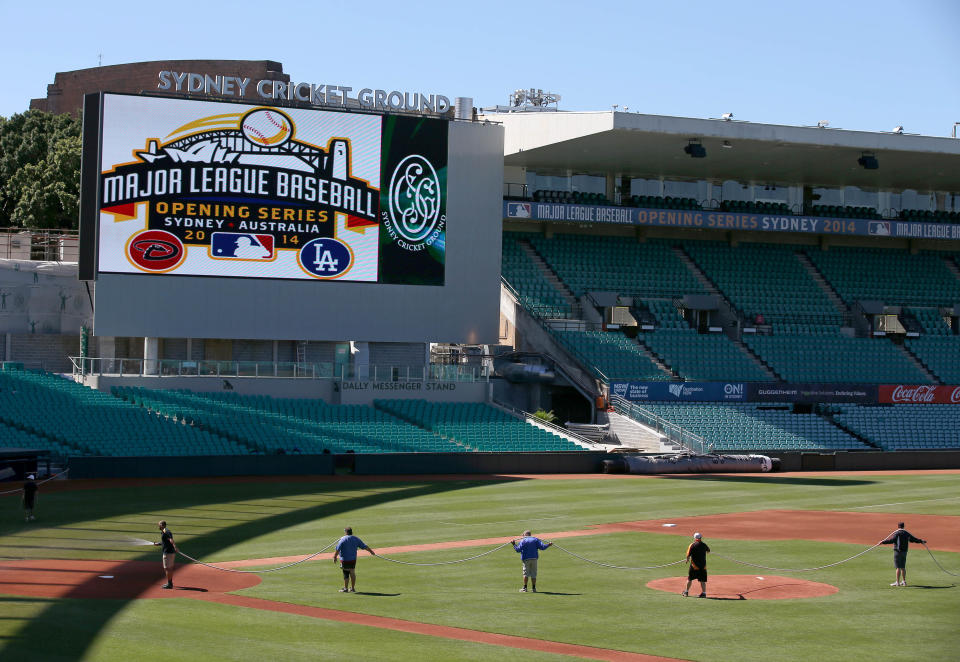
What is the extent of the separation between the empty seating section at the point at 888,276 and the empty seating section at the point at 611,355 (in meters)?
15.2

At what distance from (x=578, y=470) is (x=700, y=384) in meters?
11.7

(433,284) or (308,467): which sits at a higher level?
(433,284)

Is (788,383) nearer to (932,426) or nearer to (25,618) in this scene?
(932,426)

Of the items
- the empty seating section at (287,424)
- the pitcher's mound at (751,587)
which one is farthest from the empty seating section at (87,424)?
the pitcher's mound at (751,587)

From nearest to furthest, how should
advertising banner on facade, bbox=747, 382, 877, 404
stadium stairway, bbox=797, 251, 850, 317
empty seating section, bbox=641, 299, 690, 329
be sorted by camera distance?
advertising banner on facade, bbox=747, 382, 877, 404 → empty seating section, bbox=641, 299, 690, 329 → stadium stairway, bbox=797, 251, 850, 317

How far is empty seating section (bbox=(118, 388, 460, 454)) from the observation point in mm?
49594

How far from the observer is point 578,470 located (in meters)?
51.7

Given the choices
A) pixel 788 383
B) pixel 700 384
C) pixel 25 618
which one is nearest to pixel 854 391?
pixel 788 383

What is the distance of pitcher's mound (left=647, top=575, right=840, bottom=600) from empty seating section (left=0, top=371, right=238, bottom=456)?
2521cm

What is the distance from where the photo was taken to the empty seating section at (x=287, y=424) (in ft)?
163

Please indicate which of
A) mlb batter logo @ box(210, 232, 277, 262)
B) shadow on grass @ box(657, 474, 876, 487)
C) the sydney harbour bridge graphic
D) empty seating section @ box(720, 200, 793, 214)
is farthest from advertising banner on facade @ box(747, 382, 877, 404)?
mlb batter logo @ box(210, 232, 277, 262)

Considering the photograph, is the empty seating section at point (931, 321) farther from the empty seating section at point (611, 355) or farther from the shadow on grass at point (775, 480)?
the shadow on grass at point (775, 480)

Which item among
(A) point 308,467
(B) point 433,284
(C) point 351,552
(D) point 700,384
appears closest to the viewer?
(C) point 351,552

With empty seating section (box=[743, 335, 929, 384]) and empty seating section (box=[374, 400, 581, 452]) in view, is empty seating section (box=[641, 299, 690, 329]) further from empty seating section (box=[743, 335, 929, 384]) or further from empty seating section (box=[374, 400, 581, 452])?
empty seating section (box=[374, 400, 581, 452])
